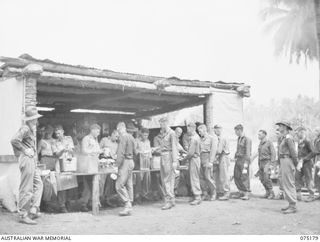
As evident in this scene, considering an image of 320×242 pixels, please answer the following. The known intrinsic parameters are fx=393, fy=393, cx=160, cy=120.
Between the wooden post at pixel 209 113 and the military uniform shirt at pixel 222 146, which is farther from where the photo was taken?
the wooden post at pixel 209 113

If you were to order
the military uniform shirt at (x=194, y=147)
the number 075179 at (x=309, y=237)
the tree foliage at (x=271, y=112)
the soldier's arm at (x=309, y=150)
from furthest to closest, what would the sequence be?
the tree foliage at (x=271, y=112) → the soldier's arm at (x=309, y=150) → the military uniform shirt at (x=194, y=147) → the number 075179 at (x=309, y=237)

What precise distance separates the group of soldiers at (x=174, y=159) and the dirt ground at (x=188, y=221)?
317mm

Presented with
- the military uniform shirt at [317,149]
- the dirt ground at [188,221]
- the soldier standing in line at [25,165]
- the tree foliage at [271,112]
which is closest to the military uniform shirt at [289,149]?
the dirt ground at [188,221]

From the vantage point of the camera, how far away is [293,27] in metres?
7.57

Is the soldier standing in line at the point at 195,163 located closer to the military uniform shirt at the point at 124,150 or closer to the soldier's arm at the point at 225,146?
the soldier's arm at the point at 225,146

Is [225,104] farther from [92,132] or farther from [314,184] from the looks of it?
[92,132]

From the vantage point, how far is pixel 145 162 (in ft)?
29.4

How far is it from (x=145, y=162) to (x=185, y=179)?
1.58 metres

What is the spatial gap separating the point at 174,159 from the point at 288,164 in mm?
2191

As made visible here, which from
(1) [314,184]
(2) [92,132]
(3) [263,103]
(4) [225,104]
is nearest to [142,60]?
(2) [92,132]

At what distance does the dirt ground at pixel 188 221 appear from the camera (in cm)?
584

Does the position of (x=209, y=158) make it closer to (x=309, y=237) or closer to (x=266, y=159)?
(x=266, y=159)

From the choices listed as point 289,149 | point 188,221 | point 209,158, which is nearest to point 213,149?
point 209,158

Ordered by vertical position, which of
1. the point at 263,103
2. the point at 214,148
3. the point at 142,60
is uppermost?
the point at 263,103
